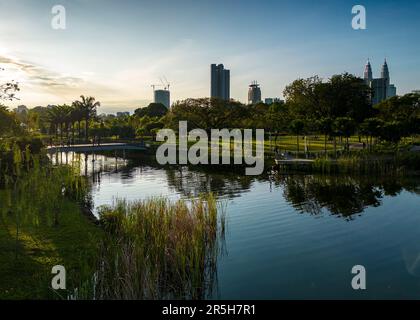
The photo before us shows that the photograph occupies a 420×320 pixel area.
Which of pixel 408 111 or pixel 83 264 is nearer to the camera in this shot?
pixel 83 264

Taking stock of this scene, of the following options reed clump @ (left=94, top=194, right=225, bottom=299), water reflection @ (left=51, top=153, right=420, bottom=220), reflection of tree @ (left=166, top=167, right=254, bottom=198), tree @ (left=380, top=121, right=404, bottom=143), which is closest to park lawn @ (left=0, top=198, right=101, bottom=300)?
reed clump @ (left=94, top=194, right=225, bottom=299)

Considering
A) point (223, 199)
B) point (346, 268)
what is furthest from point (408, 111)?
point (346, 268)

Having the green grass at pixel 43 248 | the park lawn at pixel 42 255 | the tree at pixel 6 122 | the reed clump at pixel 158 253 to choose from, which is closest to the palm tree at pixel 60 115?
the tree at pixel 6 122

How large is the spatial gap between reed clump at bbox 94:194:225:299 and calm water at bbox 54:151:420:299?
772mm

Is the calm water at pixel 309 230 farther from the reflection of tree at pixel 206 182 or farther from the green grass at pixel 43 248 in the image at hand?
the green grass at pixel 43 248

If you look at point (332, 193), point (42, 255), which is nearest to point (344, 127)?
point (332, 193)

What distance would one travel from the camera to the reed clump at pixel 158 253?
438 inches

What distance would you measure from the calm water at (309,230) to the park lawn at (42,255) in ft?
15.5

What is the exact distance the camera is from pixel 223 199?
2739 centimetres

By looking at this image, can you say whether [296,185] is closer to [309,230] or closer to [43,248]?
[309,230]

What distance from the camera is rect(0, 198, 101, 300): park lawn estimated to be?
11.3 m
